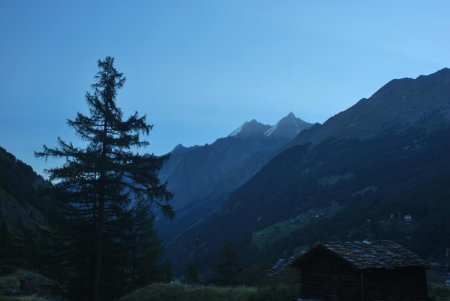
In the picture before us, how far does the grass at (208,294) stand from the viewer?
26.8 metres

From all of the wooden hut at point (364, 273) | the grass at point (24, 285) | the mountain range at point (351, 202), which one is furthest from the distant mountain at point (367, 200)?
the grass at point (24, 285)

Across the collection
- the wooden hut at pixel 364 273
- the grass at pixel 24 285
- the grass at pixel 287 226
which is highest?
the grass at pixel 287 226

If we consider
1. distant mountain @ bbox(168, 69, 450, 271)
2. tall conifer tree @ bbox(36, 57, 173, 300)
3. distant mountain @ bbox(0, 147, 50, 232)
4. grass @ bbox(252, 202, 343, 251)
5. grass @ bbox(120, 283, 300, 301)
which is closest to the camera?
tall conifer tree @ bbox(36, 57, 173, 300)

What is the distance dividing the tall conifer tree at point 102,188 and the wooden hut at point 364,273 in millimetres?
9746

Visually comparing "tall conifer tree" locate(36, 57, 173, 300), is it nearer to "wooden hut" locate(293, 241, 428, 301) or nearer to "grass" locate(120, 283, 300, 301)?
"grass" locate(120, 283, 300, 301)

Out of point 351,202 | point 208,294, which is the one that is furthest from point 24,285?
point 351,202

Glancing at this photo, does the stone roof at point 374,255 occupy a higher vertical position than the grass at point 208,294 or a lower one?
higher

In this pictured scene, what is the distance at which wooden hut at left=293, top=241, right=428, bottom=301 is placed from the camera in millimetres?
24188

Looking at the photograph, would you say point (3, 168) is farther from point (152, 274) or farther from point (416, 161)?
point (416, 161)

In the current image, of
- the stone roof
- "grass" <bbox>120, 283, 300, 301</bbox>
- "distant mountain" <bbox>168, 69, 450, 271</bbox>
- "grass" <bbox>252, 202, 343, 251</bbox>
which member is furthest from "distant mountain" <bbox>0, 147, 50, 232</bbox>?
the stone roof

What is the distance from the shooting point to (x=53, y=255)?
2267 cm

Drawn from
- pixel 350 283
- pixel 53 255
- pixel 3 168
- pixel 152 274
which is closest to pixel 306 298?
pixel 350 283

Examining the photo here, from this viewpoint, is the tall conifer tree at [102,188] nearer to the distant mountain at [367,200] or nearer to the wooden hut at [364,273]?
the wooden hut at [364,273]

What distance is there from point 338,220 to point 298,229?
15647mm
